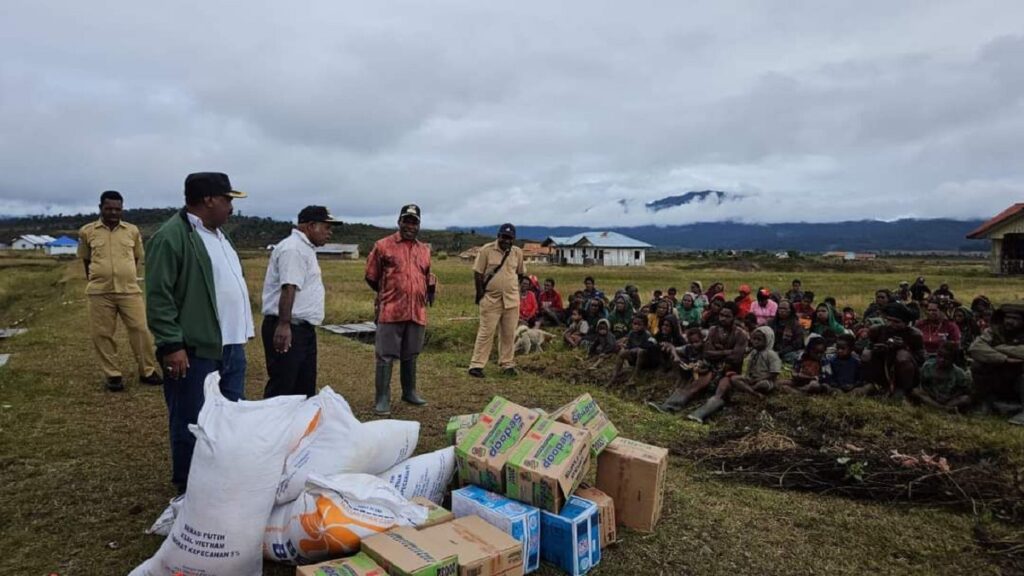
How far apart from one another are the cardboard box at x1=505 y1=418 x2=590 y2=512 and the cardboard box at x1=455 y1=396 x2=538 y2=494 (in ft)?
0.22

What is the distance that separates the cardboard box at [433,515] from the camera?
3.06m

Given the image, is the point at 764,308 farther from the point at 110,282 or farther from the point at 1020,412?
the point at 110,282

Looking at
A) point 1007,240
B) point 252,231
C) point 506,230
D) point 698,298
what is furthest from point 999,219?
point 252,231

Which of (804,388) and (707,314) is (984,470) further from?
(707,314)

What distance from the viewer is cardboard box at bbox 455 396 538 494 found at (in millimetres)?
3496

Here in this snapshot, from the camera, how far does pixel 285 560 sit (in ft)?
9.87

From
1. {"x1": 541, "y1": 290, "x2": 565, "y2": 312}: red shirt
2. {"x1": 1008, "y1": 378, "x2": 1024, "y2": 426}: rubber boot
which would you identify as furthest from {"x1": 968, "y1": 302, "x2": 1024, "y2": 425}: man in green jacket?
{"x1": 541, "y1": 290, "x2": 565, "y2": 312}: red shirt

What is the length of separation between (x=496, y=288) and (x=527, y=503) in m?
4.67

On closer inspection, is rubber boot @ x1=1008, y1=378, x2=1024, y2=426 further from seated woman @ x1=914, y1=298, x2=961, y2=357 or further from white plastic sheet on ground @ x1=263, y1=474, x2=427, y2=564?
white plastic sheet on ground @ x1=263, y1=474, x2=427, y2=564

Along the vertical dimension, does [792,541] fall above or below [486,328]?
below

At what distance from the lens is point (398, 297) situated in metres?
6.07

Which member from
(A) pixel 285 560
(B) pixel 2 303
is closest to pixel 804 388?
(A) pixel 285 560

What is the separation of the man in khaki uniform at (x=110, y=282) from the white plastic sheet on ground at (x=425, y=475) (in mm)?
4601

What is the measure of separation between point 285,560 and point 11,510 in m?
2.00
